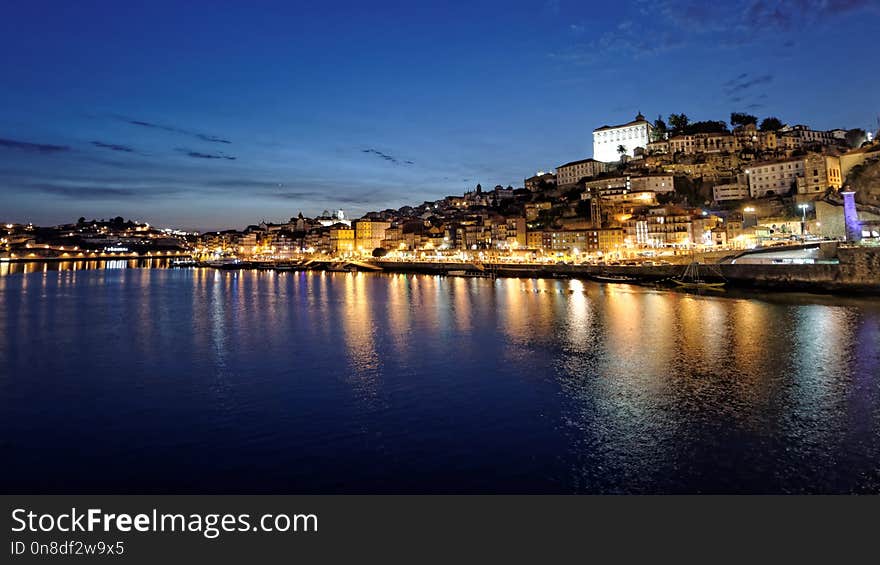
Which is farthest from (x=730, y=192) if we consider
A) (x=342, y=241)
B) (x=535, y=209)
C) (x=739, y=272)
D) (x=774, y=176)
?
(x=342, y=241)

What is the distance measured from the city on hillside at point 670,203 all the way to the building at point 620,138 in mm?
127

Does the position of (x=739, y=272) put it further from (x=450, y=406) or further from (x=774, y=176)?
(x=450, y=406)

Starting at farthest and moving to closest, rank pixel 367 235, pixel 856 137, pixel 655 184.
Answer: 1. pixel 367 235
2. pixel 856 137
3. pixel 655 184

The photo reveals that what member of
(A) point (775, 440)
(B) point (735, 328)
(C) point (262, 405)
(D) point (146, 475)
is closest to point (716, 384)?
(A) point (775, 440)

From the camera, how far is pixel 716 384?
963 centimetres

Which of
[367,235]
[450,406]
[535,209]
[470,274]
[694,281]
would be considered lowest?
[450,406]

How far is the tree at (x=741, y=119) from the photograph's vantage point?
59.2 metres

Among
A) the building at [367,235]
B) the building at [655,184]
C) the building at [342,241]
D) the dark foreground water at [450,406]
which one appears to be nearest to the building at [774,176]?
the building at [655,184]

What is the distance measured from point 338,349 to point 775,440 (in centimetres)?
1021

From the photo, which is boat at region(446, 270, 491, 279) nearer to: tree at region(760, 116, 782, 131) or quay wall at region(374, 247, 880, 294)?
quay wall at region(374, 247, 880, 294)

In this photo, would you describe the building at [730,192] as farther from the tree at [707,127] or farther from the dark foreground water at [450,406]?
the dark foreground water at [450,406]

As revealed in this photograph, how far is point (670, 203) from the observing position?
48500mm

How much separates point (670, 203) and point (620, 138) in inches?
708
